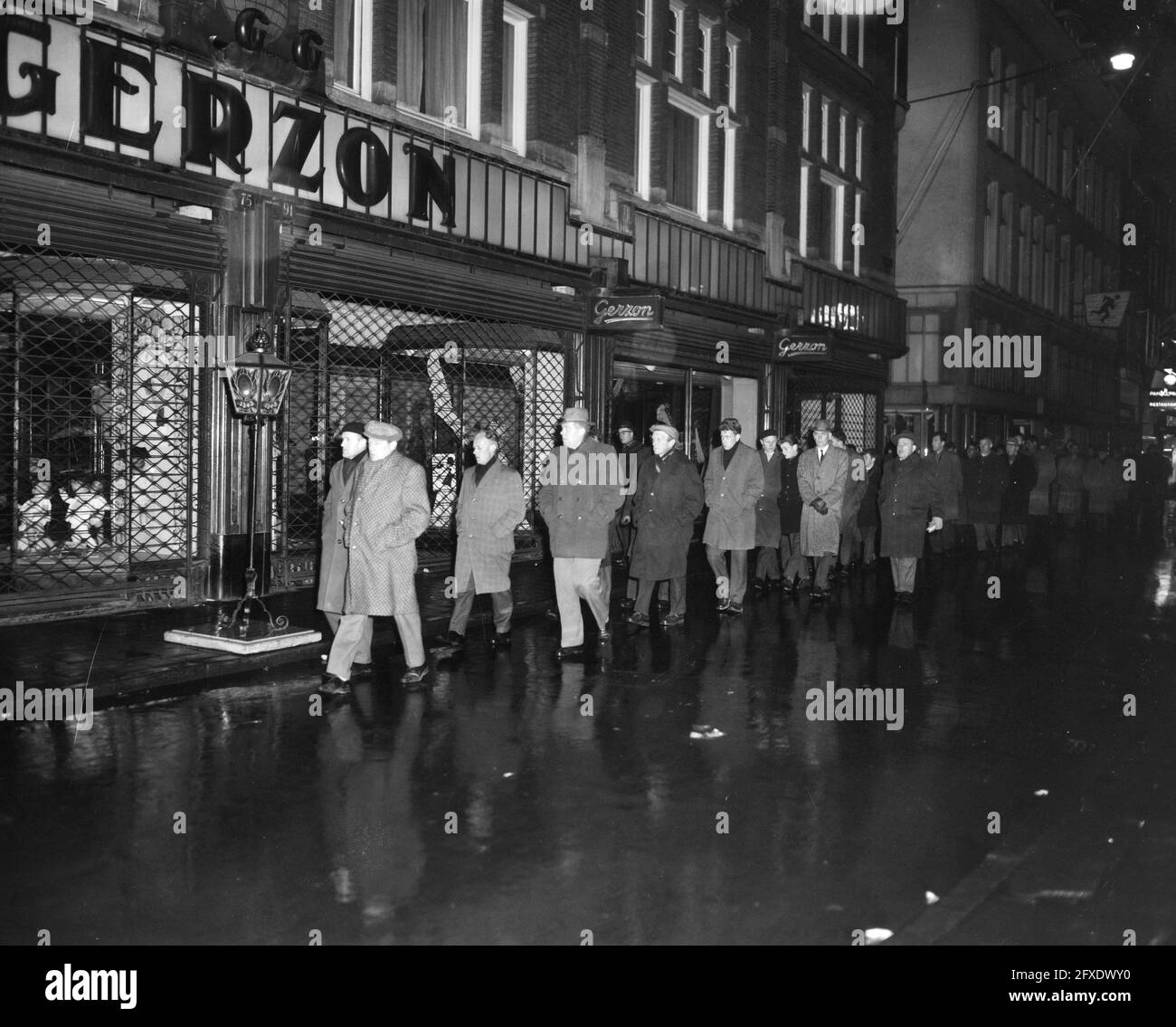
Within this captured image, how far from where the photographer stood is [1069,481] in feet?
89.3

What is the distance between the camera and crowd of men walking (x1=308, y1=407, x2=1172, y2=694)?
804 centimetres

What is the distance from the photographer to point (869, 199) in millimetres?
26188

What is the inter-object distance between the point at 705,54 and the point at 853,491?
9.22 m

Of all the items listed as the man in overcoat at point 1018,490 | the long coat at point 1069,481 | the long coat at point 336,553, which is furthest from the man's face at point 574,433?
the long coat at point 1069,481

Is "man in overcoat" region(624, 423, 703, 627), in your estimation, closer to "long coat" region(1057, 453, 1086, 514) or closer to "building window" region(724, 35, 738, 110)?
"building window" region(724, 35, 738, 110)

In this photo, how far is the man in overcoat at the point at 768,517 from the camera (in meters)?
13.9

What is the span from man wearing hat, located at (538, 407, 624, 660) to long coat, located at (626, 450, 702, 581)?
117 cm

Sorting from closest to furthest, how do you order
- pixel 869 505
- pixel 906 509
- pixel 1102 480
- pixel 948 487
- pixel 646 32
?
pixel 906 509 < pixel 869 505 < pixel 646 32 < pixel 948 487 < pixel 1102 480

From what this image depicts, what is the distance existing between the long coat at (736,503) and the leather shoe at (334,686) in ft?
16.7

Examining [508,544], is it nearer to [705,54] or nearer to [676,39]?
[676,39]

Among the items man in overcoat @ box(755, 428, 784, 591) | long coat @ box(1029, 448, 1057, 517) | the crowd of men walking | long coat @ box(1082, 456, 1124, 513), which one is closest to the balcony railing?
long coat @ box(1029, 448, 1057, 517)

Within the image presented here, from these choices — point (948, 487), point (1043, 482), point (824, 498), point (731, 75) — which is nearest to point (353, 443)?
point (824, 498)
